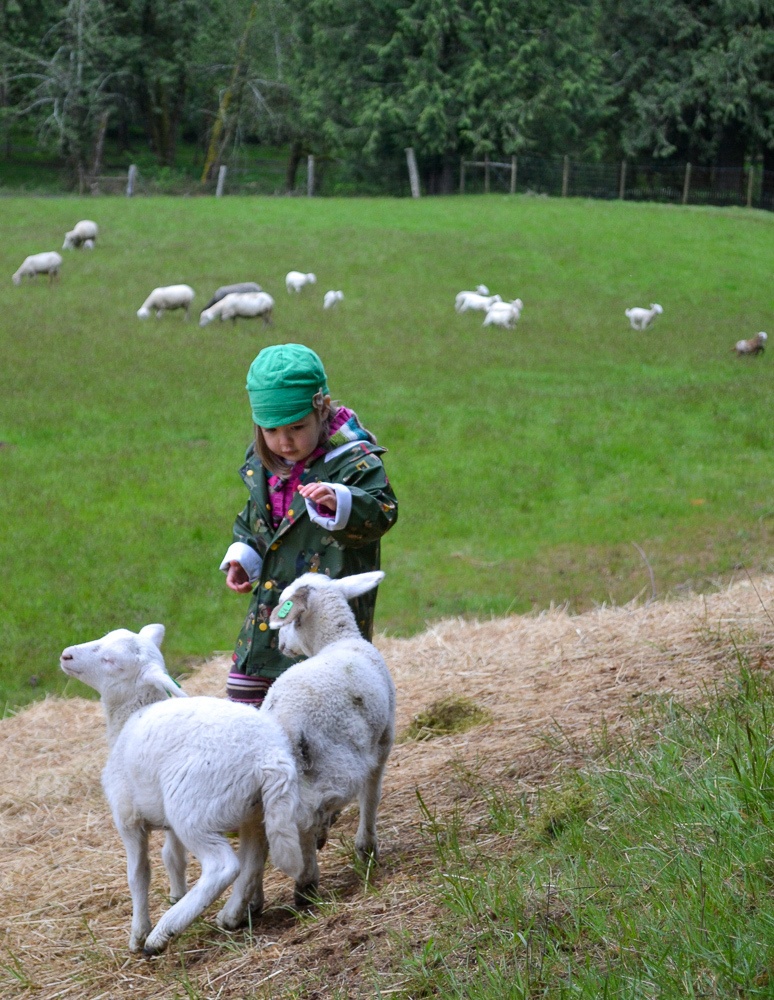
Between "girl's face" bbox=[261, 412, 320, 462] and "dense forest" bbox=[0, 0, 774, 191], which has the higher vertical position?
"girl's face" bbox=[261, 412, 320, 462]

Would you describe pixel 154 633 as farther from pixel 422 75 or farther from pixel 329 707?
pixel 422 75

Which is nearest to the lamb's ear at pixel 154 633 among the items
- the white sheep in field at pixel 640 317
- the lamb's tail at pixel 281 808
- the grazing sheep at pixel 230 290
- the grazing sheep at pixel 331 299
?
the lamb's tail at pixel 281 808

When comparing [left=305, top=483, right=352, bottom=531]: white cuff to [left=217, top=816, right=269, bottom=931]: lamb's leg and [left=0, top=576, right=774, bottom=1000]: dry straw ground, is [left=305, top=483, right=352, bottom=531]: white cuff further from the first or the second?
[left=217, top=816, right=269, bottom=931]: lamb's leg

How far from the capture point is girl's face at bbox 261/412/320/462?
489 centimetres

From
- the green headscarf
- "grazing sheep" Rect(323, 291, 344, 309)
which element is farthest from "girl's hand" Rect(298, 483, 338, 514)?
"grazing sheep" Rect(323, 291, 344, 309)

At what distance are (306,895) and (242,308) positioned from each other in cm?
2017

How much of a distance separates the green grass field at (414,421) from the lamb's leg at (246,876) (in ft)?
20.4

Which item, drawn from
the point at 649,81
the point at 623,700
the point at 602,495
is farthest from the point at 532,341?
the point at 649,81

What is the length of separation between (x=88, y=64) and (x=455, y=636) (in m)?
48.5

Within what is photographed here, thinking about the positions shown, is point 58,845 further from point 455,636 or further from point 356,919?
point 455,636

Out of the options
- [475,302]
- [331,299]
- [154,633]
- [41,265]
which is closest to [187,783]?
[154,633]

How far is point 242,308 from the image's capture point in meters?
23.3

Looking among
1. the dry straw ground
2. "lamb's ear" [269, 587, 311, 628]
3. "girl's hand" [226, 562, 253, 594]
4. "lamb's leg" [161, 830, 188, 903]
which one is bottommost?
the dry straw ground

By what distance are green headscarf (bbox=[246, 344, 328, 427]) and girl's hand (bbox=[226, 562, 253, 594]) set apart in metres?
0.64
